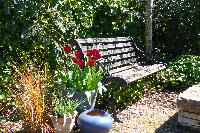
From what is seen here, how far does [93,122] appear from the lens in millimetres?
4363

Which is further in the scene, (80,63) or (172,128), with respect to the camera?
(172,128)

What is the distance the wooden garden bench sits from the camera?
17.6 feet

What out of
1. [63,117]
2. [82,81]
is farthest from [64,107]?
[82,81]

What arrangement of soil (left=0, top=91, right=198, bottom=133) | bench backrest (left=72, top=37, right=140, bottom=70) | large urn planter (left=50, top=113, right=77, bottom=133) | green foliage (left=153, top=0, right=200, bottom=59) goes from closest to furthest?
large urn planter (left=50, top=113, right=77, bottom=133)
soil (left=0, top=91, right=198, bottom=133)
bench backrest (left=72, top=37, right=140, bottom=70)
green foliage (left=153, top=0, right=200, bottom=59)

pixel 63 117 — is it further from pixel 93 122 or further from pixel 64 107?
pixel 93 122

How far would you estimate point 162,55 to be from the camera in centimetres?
840

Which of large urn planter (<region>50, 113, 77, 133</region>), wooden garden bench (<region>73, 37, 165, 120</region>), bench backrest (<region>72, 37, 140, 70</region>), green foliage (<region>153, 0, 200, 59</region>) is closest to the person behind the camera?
large urn planter (<region>50, 113, 77, 133</region>)

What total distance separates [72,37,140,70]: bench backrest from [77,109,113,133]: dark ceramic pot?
1172 mm

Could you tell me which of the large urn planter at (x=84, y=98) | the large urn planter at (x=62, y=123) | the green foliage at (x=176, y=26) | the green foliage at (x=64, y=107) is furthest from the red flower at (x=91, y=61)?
the green foliage at (x=176, y=26)

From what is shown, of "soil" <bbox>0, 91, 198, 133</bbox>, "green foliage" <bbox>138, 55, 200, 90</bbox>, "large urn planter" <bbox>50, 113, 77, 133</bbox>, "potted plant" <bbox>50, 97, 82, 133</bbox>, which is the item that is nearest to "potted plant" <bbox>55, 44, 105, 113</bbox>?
"potted plant" <bbox>50, 97, 82, 133</bbox>

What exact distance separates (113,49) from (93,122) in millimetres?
2109

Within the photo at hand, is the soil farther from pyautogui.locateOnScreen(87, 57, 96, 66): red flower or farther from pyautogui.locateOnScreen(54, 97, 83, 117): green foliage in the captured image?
pyautogui.locateOnScreen(87, 57, 96, 66): red flower

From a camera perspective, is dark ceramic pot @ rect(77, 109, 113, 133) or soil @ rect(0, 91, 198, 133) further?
soil @ rect(0, 91, 198, 133)

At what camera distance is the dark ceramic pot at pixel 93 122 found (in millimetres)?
4359
